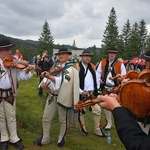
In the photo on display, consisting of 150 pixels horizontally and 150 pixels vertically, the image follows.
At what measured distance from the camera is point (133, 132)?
1485 mm

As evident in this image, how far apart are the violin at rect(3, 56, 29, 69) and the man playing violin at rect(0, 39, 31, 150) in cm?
4

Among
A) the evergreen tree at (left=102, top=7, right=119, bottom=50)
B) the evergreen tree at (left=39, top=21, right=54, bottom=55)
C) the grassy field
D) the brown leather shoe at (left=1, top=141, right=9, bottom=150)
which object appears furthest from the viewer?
the evergreen tree at (left=39, top=21, right=54, bottom=55)

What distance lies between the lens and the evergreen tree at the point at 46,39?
55.8m

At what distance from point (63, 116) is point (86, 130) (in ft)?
5.10

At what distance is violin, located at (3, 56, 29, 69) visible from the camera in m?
4.27

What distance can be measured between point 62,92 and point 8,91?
3.41ft

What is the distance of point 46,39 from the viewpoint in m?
56.9

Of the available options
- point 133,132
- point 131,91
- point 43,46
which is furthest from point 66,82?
point 43,46

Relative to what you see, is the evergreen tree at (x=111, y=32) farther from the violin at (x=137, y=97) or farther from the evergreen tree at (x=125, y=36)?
the violin at (x=137, y=97)

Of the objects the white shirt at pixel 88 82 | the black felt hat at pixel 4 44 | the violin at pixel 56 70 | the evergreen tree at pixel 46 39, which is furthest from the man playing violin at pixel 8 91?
the evergreen tree at pixel 46 39

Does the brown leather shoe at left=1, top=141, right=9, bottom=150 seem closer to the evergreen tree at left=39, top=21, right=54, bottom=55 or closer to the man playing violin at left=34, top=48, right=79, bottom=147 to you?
the man playing violin at left=34, top=48, right=79, bottom=147

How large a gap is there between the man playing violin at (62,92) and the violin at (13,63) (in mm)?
533

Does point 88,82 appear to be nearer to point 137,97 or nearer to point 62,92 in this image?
point 62,92

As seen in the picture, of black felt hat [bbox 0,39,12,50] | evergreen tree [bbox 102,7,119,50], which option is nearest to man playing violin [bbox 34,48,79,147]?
black felt hat [bbox 0,39,12,50]
